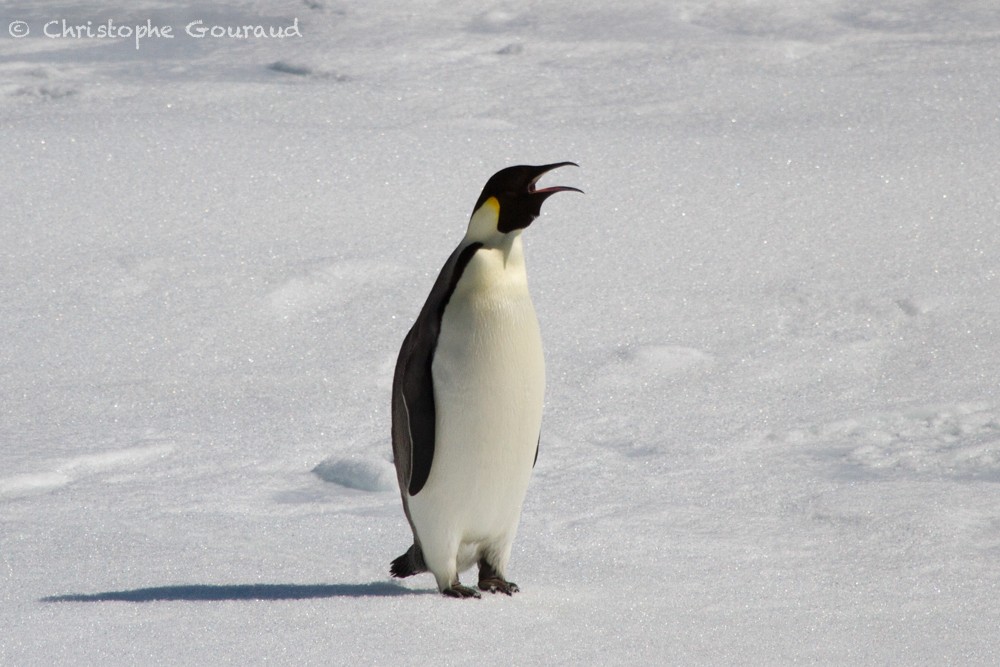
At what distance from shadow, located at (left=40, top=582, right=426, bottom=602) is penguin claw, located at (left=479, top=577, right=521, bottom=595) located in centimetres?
16

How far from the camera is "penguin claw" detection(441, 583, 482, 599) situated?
2410mm

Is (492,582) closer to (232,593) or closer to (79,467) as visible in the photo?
(232,593)

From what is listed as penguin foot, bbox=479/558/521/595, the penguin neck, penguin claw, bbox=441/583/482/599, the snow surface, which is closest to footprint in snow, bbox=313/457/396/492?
the snow surface

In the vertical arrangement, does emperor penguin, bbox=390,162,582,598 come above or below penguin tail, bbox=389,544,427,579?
above

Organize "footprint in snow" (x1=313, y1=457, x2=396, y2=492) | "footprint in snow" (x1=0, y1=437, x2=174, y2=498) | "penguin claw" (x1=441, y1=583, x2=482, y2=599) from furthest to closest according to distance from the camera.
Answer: "footprint in snow" (x1=313, y1=457, x2=396, y2=492) < "footprint in snow" (x1=0, y1=437, x2=174, y2=498) < "penguin claw" (x1=441, y1=583, x2=482, y2=599)

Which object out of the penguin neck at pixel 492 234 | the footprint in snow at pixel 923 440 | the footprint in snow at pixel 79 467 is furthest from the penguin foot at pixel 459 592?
the footprint in snow at pixel 923 440

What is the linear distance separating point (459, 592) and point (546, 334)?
1.78m

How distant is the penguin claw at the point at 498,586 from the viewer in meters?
2.44

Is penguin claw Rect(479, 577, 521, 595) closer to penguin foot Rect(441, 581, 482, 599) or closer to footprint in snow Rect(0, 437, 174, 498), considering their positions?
Answer: penguin foot Rect(441, 581, 482, 599)

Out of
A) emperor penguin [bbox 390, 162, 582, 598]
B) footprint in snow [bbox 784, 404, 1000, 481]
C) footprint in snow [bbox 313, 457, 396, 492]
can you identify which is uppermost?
emperor penguin [bbox 390, 162, 582, 598]

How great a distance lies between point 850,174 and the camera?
5.20m

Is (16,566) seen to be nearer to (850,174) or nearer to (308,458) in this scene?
→ (308,458)

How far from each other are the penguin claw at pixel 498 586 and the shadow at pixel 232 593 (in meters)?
0.16

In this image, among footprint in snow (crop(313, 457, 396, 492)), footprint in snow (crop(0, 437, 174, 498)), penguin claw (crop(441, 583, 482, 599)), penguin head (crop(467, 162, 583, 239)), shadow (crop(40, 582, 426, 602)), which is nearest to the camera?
shadow (crop(40, 582, 426, 602))
